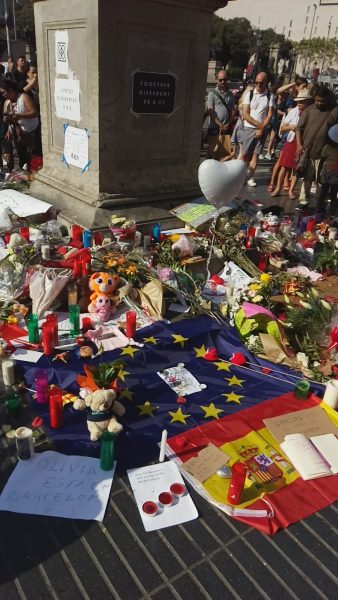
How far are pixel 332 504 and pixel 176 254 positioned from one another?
10.7 feet

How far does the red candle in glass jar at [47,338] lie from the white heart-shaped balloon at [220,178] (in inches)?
89.9

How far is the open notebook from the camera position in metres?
2.90

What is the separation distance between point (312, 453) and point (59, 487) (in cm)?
166

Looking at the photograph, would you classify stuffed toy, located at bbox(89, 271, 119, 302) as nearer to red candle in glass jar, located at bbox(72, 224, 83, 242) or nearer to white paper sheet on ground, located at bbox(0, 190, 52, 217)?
red candle in glass jar, located at bbox(72, 224, 83, 242)

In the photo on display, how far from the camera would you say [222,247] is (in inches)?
219

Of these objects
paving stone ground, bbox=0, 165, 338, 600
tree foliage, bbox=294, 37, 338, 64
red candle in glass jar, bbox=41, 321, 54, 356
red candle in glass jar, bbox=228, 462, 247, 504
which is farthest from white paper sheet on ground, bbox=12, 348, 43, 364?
tree foliage, bbox=294, 37, 338, 64

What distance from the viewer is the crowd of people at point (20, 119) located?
26.5ft

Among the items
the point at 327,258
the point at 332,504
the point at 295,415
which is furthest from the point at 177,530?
the point at 327,258

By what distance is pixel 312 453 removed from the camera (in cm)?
302

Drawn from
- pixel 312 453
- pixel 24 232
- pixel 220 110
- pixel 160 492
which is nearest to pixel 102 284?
pixel 24 232

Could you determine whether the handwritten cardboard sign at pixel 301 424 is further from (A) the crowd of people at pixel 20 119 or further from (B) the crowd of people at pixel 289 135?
(A) the crowd of people at pixel 20 119

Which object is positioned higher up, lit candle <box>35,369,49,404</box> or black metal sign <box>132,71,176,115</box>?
black metal sign <box>132,71,176,115</box>

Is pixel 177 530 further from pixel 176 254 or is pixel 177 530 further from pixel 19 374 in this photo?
pixel 176 254

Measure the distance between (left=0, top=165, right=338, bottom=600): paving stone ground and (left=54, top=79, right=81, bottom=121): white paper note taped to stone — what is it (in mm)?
4513
